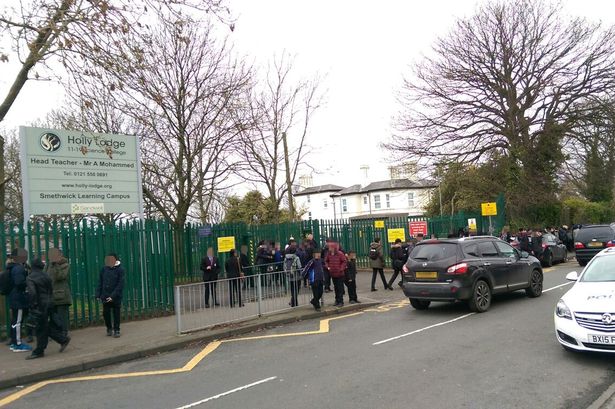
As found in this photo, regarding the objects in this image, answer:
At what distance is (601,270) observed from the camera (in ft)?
25.3

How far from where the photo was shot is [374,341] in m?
8.57

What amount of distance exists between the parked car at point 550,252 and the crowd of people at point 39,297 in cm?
1761

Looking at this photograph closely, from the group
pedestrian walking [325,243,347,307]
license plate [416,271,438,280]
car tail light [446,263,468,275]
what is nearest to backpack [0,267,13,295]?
pedestrian walking [325,243,347,307]

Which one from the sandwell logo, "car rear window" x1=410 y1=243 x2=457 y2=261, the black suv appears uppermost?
the sandwell logo

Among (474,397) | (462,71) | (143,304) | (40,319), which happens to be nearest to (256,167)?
(462,71)

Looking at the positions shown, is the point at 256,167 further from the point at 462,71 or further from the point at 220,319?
the point at 220,319

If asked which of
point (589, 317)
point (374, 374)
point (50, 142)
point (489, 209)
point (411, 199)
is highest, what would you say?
point (411, 199)

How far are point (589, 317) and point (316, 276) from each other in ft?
21.8

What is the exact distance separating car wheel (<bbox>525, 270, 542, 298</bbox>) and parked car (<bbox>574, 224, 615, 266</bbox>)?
342 inches

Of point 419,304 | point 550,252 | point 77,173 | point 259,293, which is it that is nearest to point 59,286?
point 77,173

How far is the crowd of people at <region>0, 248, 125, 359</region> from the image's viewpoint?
830 centimetres

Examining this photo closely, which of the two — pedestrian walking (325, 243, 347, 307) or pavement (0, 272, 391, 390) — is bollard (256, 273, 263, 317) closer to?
pavement (0, 272, 391, 390)

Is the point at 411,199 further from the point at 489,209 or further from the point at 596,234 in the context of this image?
the point at 596,234

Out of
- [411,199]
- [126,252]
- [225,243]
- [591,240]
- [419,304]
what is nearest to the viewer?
[419,304]
